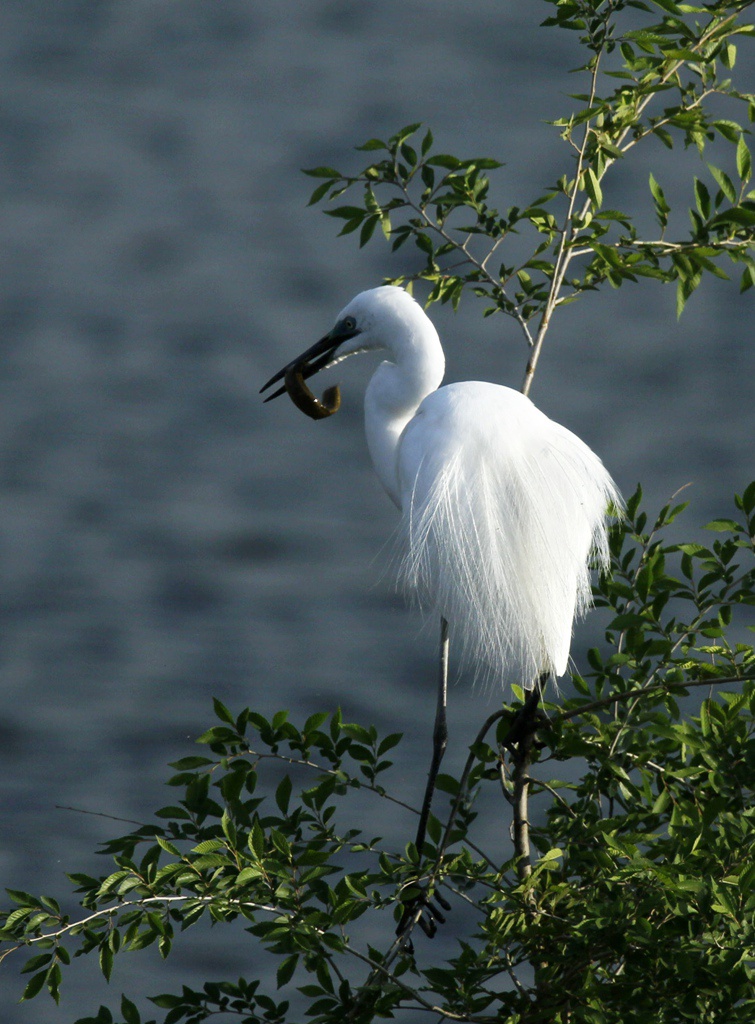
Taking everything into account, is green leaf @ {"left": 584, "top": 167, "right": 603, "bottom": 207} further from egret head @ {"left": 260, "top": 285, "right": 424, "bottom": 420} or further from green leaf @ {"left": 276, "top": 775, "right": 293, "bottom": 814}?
green leaf @ {"left": 276, "top": 775, "right": 293, "bottom": 814}

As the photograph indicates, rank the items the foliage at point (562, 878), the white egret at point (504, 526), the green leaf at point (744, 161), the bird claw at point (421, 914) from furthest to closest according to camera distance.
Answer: the white egret at point (504, 526) → the green leaf at point (744, 161) → the bird claw at point (421, 914) → the foliage at point (562, 878)

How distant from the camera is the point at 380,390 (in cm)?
254

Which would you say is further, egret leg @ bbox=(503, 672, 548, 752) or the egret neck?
the egret neck

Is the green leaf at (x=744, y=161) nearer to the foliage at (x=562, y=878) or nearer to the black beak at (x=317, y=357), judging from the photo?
the foliage at (x=562, y=878)

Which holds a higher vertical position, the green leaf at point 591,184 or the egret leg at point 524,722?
the green leaf at point 591,184

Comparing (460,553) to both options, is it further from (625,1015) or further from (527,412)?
(625,1015)

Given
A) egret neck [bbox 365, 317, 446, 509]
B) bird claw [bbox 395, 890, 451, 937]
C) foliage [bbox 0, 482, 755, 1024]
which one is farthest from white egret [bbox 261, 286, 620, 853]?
bird claw [bbox 395, 890, 451, 937]

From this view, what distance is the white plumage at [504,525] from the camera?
2227 millimetres

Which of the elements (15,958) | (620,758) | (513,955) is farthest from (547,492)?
(15,958)

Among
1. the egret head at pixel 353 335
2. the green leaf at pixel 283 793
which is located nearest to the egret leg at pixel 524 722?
the green leaf at pixel 283 793

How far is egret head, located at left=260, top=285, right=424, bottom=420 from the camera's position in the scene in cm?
237

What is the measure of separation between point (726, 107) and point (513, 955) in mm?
4666

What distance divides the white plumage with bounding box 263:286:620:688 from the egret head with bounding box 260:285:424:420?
17 centimetres

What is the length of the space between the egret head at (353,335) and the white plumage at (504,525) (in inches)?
6.5
